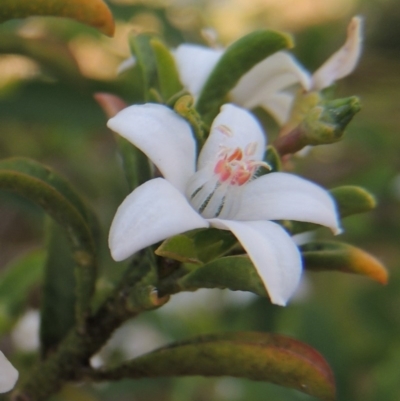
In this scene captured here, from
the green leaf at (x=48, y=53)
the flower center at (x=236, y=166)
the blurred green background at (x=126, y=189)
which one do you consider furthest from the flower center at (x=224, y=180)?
the green leaf at (x=48, y=53)

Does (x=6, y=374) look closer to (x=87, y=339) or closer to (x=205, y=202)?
(x=87, y=339)

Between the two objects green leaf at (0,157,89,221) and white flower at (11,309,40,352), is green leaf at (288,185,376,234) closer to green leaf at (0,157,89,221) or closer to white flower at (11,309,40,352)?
green leaf at (0,157,89,221)

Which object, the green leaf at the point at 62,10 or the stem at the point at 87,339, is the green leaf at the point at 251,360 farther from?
the green leaf at the point at 62,10

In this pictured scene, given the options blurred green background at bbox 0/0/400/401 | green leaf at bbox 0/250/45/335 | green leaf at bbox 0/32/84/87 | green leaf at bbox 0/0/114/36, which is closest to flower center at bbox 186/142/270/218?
green leaf at bbox 0/0/114/36

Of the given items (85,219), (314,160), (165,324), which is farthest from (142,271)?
(314,160)

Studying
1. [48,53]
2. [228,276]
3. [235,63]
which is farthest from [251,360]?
[48,53]

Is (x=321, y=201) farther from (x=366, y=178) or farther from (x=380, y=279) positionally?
(x=366, y=178)

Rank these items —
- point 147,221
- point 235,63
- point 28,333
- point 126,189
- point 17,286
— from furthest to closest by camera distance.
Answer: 1. point 126,189
2. point 28,333
3. point 17,286
4. point 235,63
5. point 147,221
